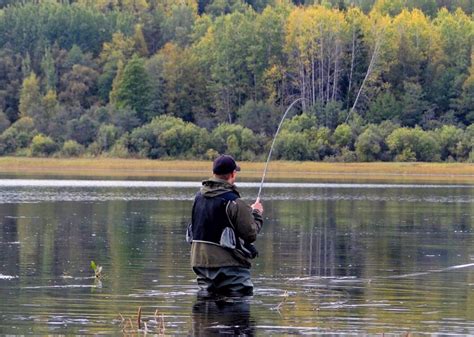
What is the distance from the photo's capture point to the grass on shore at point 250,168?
8509cm

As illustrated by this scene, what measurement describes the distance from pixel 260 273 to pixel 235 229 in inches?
192

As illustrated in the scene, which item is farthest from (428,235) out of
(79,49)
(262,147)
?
(79,49)

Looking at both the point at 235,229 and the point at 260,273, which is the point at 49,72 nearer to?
the point at 260,273

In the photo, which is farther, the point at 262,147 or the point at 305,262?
the point at 262,147

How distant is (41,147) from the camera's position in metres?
93.5

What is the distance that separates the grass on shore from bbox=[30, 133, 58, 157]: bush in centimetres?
129

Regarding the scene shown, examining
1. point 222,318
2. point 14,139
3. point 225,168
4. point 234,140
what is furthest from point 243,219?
point 14,139

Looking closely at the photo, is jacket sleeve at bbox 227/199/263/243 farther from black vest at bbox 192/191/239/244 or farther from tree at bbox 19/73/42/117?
tree at bbox 19/73/42/117

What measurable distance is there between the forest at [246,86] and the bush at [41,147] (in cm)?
9

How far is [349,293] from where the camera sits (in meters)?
16.4

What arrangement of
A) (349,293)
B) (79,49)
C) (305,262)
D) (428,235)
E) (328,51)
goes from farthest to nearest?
(79,49) < (328,51) < (428,235) < (305,262) < (349,293)

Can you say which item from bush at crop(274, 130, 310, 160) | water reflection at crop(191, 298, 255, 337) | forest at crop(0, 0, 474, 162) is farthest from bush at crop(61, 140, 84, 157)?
water reflection at crop(191, 298, 255, 337)

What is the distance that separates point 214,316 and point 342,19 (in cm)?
8842

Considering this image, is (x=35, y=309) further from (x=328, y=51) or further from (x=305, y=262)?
(x=328, y=51)
